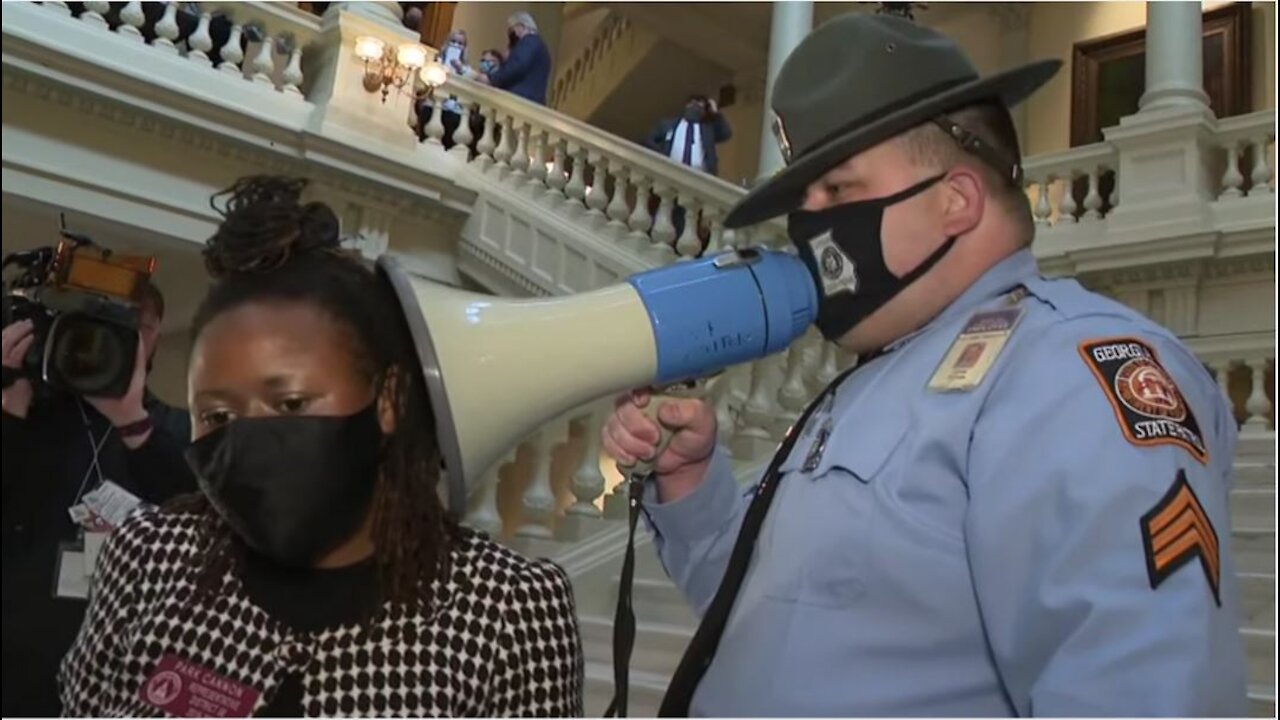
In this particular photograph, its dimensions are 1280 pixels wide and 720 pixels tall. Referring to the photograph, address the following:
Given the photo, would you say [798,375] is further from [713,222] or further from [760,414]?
[713,222]

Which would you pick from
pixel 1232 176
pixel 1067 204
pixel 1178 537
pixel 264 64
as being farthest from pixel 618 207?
pixel 1178 537

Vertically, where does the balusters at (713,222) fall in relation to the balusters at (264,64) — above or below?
below

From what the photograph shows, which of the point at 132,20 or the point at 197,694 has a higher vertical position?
the point at 132,20

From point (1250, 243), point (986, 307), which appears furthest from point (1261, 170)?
point (986, 307)

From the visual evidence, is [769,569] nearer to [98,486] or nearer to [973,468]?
[973,468]

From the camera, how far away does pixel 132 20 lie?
5.32 meters

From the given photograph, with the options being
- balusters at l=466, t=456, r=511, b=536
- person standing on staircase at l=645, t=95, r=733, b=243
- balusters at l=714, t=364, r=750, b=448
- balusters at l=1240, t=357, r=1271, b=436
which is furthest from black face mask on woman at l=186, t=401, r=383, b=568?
person standing on staircase at l=645, t=95, r=733, b=243

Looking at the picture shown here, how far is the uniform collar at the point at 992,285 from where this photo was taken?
1085mm

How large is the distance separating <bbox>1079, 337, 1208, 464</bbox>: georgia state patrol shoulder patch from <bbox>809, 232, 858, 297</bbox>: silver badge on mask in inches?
10.1

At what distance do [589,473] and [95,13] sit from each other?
10.8 feet

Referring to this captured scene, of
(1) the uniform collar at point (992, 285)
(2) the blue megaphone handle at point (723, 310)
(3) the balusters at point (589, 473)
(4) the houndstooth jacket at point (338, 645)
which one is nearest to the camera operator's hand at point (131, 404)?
(4) the houndstooth jacket at point (338, 645)

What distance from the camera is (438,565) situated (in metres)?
1.22

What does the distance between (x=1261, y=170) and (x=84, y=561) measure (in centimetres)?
590

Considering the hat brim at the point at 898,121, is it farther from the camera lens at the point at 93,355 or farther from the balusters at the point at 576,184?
the balusters at the point at 576,184
